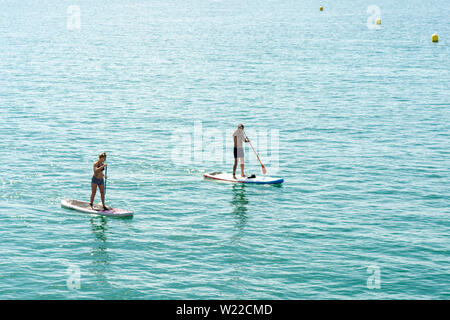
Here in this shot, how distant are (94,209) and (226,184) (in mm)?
7991

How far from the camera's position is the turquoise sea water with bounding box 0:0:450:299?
25.4 meters

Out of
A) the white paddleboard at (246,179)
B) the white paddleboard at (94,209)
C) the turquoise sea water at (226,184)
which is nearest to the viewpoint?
the turquoise sea water at (226,184)

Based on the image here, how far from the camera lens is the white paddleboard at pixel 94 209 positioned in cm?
3094

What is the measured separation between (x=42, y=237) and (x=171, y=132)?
23289mm

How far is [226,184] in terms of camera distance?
3675cm

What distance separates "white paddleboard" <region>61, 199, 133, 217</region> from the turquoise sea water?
0.47 m

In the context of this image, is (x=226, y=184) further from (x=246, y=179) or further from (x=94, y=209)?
(x=94, y=209)

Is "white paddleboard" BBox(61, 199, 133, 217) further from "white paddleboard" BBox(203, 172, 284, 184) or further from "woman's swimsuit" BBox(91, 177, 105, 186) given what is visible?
"white paddleboard" BBox(203, 172, 284, 184)

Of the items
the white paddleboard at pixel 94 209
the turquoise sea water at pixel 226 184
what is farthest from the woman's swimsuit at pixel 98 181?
the turquoise sea water at pixel 226 184

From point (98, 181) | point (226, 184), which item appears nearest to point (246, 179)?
point (226, 184)

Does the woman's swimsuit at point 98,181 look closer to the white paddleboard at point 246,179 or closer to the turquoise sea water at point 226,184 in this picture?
the turquoise sea water at point 226,184

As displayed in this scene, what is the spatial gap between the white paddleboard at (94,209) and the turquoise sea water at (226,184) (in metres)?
0.47

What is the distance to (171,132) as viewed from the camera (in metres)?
51.3

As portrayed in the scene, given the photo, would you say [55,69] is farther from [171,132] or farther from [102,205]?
[102,205]
